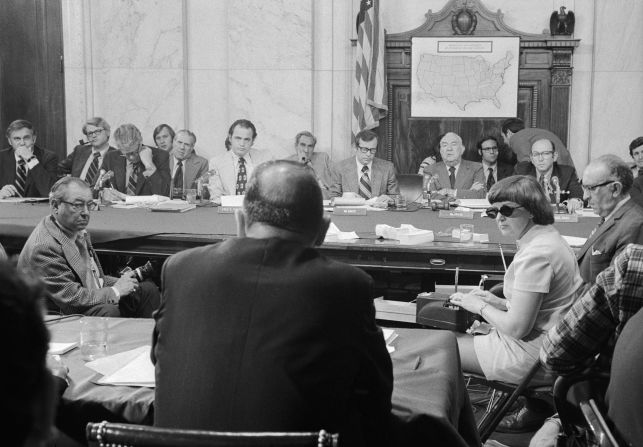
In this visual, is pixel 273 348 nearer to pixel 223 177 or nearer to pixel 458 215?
pixel 458 215

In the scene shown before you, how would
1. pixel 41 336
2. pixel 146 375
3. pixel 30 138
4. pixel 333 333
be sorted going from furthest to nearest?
pixel 30 138 → pixel 146 375 → pixel 333 333 → pixel 41 336

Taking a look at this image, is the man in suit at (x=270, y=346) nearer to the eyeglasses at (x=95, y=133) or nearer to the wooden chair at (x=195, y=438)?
the wooden chair at (x=195, y=438)

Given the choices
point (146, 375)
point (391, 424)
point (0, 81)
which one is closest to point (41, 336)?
point (391, 424)

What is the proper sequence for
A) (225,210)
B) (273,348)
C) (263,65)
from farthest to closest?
1. (263,65)
2. (225,210)
3. (273,348)

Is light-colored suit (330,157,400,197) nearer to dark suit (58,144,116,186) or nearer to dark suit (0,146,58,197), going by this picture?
dark suit (58,144,116,186)

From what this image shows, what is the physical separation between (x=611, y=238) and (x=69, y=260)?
8.68 feet

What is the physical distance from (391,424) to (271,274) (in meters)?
0.49

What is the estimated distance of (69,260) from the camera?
159 inches

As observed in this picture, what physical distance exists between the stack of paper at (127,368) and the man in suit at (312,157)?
4.79 metres

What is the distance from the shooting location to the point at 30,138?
7645 mm

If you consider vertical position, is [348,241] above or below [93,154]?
below

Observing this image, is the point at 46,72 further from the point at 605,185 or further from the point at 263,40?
the point at 605,185

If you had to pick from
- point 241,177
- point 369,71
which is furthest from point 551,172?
point 241,177

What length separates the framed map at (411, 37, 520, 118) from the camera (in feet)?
28.9
